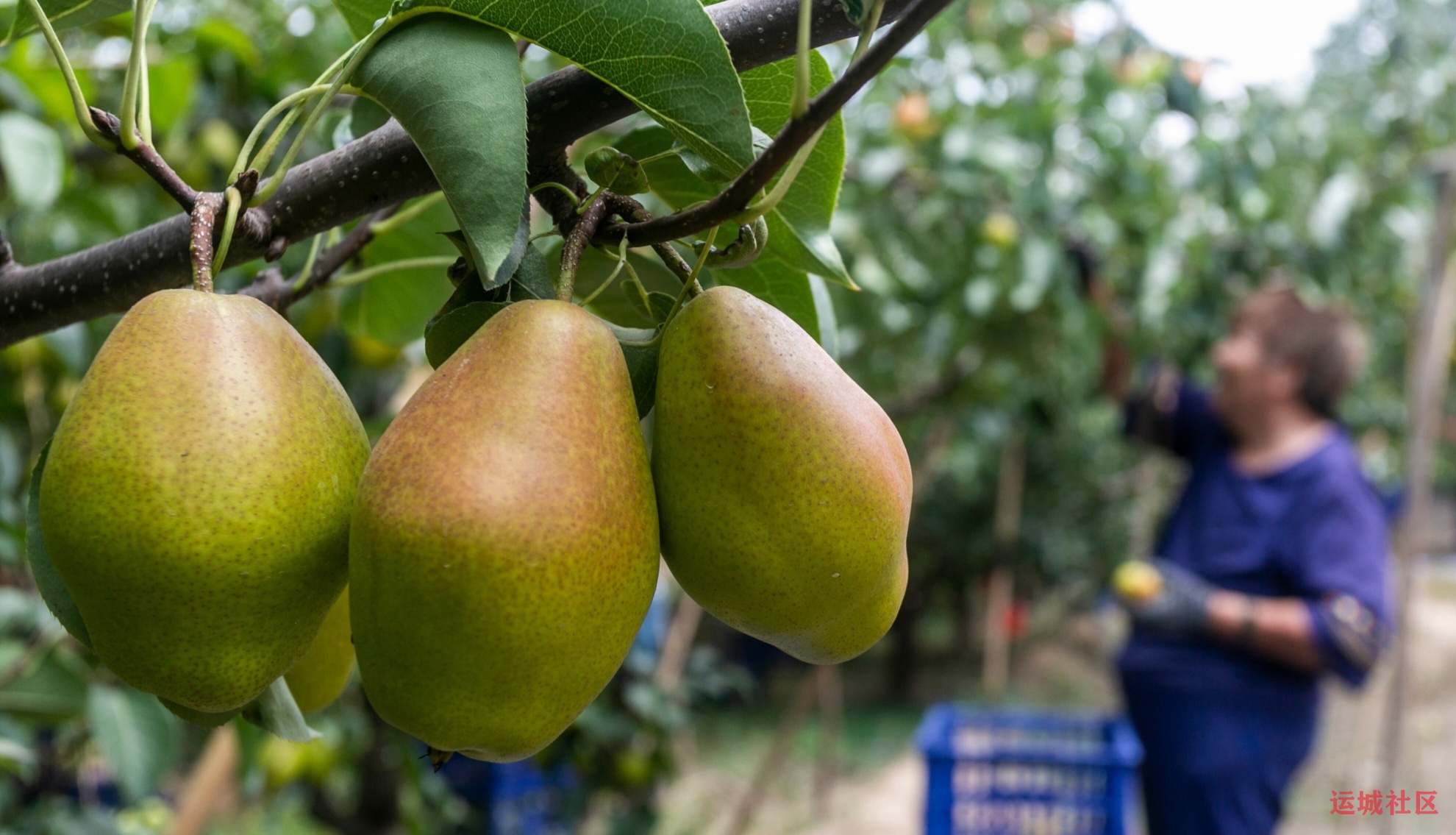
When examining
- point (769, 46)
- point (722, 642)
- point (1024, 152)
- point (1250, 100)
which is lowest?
point (722, 642)

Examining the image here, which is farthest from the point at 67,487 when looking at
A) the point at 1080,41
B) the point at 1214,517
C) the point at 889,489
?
the point at 1214,517

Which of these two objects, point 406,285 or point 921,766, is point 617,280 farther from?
point 921,766

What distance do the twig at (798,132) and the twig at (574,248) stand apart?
0.02 metres

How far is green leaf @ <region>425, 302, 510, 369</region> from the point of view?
41cm

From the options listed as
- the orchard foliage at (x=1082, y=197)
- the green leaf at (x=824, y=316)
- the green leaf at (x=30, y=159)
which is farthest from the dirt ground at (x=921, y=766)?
the green leaf at (x=30, y=159)

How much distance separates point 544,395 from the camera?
0.35m

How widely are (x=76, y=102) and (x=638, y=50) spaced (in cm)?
19

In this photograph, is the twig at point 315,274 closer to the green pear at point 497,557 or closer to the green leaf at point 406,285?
the green leaf at point 406,285

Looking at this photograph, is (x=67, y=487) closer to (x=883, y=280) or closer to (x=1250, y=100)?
(x=883, y=280)

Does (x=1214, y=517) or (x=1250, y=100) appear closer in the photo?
(x=1250, y=100)

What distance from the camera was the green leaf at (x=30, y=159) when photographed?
94 centimetres

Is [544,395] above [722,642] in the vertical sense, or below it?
above

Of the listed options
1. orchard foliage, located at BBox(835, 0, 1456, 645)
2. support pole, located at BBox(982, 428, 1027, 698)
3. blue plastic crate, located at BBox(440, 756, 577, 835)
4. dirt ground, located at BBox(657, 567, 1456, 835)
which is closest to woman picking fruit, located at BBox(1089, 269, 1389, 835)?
orchard foliage, located at BBox(835, 0, 1456, 645)

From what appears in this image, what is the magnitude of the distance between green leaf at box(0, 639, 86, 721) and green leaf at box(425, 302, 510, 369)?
0.83m
